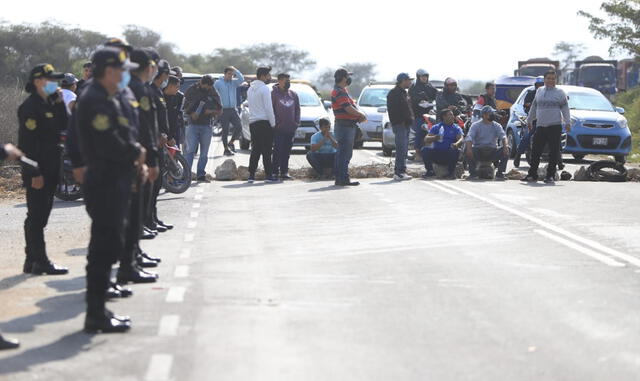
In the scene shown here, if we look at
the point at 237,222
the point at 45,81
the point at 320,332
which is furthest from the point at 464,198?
the point at 320,332

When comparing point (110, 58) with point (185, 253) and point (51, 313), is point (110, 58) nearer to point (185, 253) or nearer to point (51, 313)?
point (51, 313)

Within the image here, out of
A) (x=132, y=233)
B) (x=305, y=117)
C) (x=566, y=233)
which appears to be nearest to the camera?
(x=132, y=233)

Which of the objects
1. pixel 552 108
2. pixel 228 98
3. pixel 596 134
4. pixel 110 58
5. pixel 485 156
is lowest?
pixel 596 134

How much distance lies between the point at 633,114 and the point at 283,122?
29.3 metres

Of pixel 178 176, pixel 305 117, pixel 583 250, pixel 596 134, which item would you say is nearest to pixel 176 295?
pixel 583 250

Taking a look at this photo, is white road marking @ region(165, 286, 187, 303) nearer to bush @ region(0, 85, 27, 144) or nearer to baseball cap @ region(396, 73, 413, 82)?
baseball cap @ region(396, 73, 413, 82)

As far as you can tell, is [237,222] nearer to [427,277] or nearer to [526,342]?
[427,277]

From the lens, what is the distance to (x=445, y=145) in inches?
844

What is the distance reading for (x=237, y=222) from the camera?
15.1 metres

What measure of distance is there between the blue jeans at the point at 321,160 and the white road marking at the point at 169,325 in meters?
12.8

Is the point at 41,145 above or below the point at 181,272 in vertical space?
above

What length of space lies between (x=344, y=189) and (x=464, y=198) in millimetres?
2585

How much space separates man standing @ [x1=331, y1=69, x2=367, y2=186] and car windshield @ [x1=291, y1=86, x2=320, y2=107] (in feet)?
35.7

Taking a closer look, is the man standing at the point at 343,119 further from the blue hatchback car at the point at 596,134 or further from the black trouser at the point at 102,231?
the black trouser at the point at 102,231
